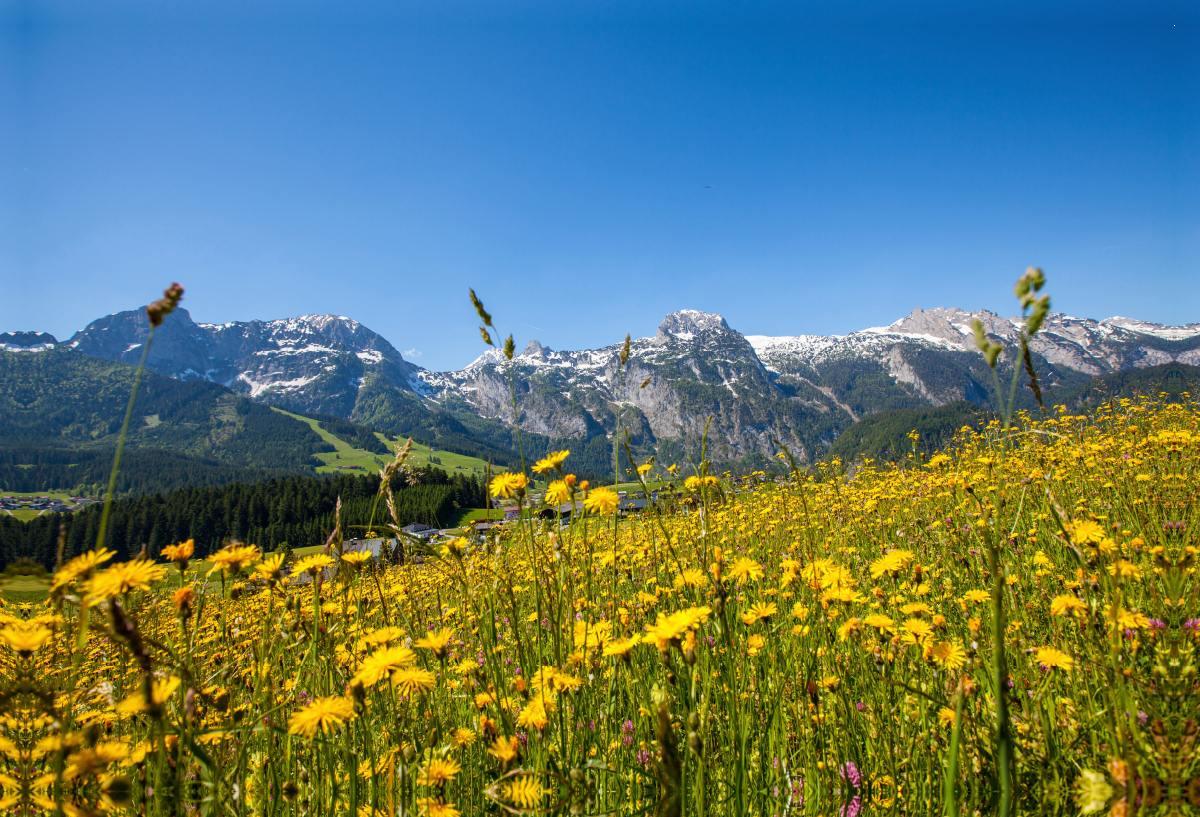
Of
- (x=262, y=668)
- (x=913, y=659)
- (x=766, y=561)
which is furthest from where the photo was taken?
(x=766, y=561)

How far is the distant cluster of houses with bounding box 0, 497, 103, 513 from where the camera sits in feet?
363

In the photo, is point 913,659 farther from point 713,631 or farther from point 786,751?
point 713,631

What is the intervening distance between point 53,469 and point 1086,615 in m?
223

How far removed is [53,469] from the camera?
→ 520 ft

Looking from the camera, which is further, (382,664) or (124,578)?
(382,664)

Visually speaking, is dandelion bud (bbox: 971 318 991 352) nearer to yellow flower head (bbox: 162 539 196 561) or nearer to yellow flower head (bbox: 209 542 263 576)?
yellow flower head (bbox: 209 542 263 576)

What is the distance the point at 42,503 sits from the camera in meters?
120

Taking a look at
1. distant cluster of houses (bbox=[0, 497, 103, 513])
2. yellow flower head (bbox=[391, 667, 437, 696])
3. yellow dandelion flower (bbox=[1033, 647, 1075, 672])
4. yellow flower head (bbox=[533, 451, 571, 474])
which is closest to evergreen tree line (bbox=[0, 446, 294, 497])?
distant cluster of houses (bbox=[0, 497, 103, 513])

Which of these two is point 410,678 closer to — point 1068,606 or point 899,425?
point 1068,606

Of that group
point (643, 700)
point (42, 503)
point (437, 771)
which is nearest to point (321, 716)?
point (437, 771)

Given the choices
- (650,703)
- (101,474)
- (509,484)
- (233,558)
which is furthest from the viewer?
(101,474)

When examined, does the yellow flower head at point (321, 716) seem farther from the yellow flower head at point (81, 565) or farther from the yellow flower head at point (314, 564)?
the yellow flower head at point (81, 565)

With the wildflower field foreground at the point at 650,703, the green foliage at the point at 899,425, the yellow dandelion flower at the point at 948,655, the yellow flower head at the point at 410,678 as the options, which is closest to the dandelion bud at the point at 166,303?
the wildflower field foreground at the point at 650,703

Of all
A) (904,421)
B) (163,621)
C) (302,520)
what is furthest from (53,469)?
(904,421)
